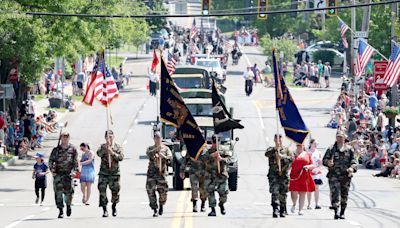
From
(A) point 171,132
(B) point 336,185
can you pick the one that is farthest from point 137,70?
(B) point 336,185

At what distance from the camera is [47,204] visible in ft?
102

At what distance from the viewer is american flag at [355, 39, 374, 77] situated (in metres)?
49.3

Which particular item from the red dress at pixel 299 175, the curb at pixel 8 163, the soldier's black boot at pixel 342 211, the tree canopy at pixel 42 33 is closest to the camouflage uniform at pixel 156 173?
the red dress at pixel 299 175

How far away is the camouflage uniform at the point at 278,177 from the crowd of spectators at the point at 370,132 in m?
6.73

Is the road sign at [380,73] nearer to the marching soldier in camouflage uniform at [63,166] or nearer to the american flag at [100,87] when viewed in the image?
the american flag at [100,87]

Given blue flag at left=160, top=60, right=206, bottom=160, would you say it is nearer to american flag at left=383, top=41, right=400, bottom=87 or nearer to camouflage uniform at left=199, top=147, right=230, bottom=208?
camouflage uniform at left=199, top=147, right=230, bottom=208

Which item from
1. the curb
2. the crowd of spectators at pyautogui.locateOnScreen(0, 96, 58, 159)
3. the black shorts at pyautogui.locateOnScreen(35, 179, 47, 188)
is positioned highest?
the black shorts at pyautogui.locateOnScreen(35, 179, 47, 188)

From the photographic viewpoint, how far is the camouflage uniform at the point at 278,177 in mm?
25500

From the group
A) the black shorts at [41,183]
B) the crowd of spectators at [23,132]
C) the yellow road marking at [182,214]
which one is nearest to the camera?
the yellow road marking at [182,214]

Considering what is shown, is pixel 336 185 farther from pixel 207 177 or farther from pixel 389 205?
pixel 389 205

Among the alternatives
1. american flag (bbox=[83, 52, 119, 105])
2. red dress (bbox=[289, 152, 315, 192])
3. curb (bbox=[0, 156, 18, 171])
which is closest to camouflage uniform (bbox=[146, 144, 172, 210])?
red dress (bbox=[289, 152, 315, 192])

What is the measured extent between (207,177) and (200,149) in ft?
2.02

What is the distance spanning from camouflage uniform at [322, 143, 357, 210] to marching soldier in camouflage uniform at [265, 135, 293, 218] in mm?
794

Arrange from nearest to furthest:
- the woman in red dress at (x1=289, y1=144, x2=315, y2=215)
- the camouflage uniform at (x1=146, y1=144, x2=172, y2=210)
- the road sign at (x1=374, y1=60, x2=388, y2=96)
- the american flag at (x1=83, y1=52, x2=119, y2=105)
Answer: the camouflage uniform at (x1=146, y1=144, x2=172, y2=210), the woman in red dress at (x1=289, y1=144, x2=315, y2=215), the american flag at (x1=83, y1=52, x2=119, y2=105), the road sign at (x1=374, y1=60, x2=388, y2=96)
